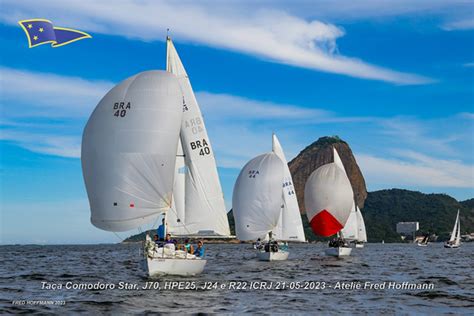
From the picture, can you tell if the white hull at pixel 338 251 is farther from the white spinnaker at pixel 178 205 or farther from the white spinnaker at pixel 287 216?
the white spinnaker at pixel 178 205

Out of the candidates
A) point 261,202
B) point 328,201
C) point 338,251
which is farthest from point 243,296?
point 338,251

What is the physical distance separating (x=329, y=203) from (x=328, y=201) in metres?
0.25

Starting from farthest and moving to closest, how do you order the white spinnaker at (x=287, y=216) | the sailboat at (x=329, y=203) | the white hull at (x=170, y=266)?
the sailboat at (x=329, y=203)
the white spinnaker at (x=287, y=216)
the white hull at (x=170, y=266)

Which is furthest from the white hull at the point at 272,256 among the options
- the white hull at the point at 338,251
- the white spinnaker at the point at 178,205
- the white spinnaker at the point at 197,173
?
the white spinnaker at the point at 178,205

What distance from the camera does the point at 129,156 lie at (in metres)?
30.7

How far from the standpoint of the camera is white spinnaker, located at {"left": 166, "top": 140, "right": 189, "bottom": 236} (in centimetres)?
3583

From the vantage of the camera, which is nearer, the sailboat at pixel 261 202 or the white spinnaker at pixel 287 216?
the sailboat at pixel 261 202

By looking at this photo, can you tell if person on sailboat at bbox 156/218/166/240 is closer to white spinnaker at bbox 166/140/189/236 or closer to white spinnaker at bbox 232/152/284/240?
white spinnaker at bbox 166/140/189/236

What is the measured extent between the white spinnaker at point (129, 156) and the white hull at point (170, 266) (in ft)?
8.45

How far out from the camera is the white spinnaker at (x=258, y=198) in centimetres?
5759

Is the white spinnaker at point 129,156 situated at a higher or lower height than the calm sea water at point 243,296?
higher

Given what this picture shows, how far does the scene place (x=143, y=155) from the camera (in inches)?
1217

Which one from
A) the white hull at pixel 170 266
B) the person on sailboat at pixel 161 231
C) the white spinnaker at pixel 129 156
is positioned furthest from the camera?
the person on sailboat at pixel 161 231

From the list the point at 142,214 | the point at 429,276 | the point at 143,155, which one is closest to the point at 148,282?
the point at 142,214
